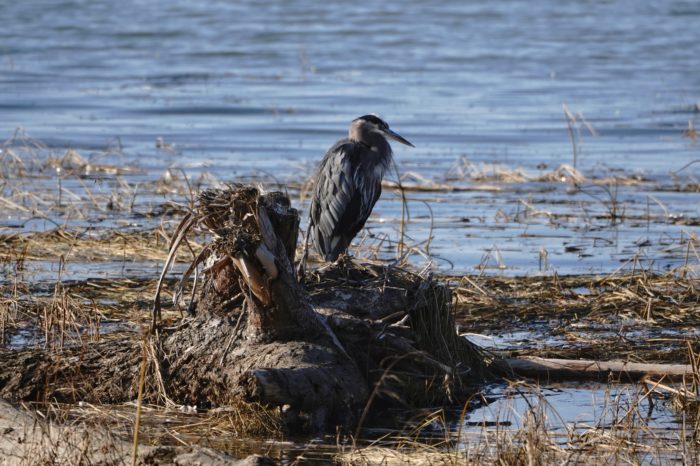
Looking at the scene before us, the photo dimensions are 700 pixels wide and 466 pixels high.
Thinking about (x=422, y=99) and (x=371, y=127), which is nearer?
(x=371, y=127)

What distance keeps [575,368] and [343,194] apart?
261cm

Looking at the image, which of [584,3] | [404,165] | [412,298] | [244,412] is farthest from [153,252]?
[584,3]

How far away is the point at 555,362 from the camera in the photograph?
673 centimetres

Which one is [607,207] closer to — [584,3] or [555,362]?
[555,362]

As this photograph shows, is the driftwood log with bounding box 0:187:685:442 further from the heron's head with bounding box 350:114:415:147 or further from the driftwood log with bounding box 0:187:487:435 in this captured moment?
the heron's head with bounding box 350:114:415:147

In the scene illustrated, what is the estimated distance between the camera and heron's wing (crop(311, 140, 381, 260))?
28.9ft

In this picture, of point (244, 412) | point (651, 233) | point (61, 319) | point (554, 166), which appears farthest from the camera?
point (554, 166)

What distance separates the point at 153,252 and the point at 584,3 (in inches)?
1396

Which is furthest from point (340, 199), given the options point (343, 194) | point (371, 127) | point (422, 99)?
point (422, 99)

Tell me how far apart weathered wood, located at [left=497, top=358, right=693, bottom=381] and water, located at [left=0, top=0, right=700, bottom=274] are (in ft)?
8.59

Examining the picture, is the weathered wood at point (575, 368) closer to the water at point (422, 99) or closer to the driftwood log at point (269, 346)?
the driftwood log at point (269, 346)

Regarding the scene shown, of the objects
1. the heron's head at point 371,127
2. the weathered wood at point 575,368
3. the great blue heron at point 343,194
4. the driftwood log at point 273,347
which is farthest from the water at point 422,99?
the driftwood log at point 273,347

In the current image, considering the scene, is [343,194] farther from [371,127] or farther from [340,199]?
[371,127]

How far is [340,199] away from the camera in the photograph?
880 centimetres
